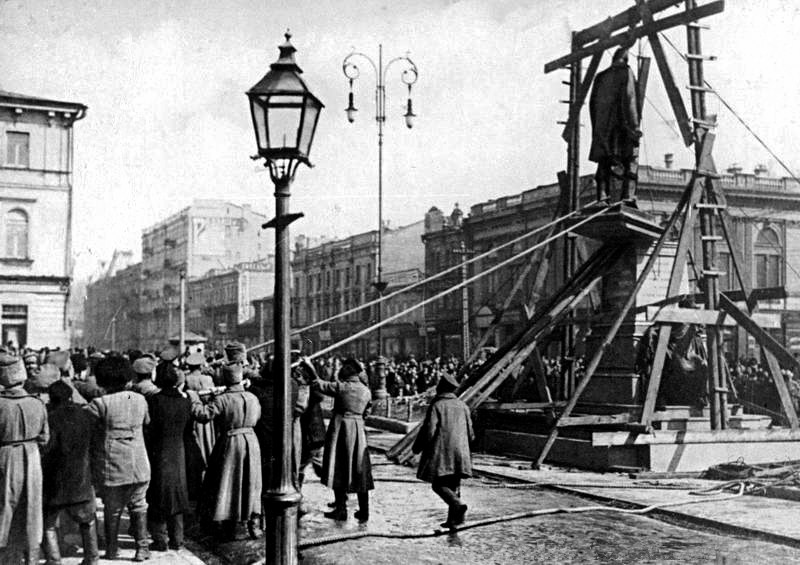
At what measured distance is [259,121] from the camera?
5.83 metres

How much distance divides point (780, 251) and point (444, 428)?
3848 cm

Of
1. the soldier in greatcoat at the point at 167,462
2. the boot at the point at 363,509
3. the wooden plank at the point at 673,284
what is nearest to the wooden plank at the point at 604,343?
the wooden plank at the point at 673,284

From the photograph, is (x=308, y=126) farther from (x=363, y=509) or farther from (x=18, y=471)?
(x=363, y=509)

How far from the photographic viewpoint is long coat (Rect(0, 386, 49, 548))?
660 cm

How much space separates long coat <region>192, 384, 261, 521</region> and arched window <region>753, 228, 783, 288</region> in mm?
39598

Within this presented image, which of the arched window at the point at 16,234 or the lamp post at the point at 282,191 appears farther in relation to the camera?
the arched window at the point at 16,234

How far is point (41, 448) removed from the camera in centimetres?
718

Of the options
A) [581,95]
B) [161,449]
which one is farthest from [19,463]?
[581,95]

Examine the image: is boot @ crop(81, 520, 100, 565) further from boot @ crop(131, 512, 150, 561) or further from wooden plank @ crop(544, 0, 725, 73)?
wooden plank @ crop(544, 0, 725, 73)

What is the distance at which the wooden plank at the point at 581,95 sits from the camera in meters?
14.8

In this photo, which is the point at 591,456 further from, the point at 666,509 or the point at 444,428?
the point at 444,428

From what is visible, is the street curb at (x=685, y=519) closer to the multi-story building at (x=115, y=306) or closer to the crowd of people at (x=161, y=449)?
the crowd of people at (x=161, y=449)

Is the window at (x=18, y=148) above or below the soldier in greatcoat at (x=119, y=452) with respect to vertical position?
above

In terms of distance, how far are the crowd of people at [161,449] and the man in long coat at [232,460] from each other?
0.4 inches
